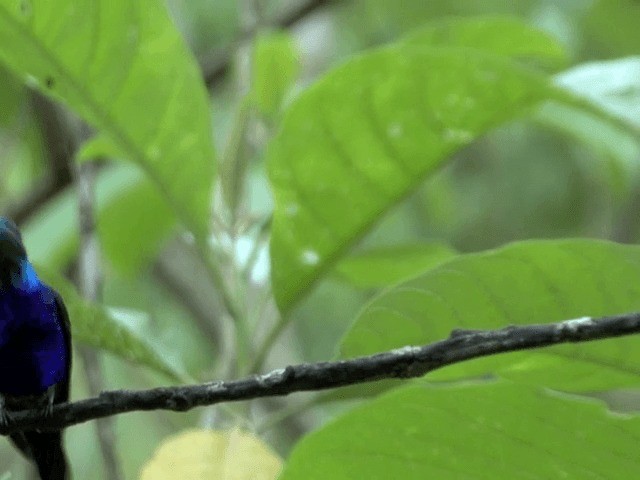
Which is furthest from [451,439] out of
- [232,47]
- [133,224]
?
[232,47]

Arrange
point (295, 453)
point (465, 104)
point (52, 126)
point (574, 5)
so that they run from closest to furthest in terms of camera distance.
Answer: point (295, 453), point (465, 104), point (52, 126), point (574, 5)

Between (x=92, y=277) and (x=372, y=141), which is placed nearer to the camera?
(x=372, y=141)

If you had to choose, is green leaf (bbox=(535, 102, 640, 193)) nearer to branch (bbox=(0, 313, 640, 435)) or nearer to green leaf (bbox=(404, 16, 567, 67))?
green leaf (bbox=(404, 16, 567, 67))

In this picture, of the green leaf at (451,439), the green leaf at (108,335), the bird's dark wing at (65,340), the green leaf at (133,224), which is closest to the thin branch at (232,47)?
the green leaf at (133,224)

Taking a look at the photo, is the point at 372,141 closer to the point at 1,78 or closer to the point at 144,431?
the point at 1,78

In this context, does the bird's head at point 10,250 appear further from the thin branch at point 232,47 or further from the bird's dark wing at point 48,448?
the thin branch at point 232,47

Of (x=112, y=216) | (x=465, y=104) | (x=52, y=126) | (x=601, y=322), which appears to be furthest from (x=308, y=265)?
(x=52, y=126)

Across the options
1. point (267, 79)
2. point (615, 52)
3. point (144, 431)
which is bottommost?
point (144, 431)
